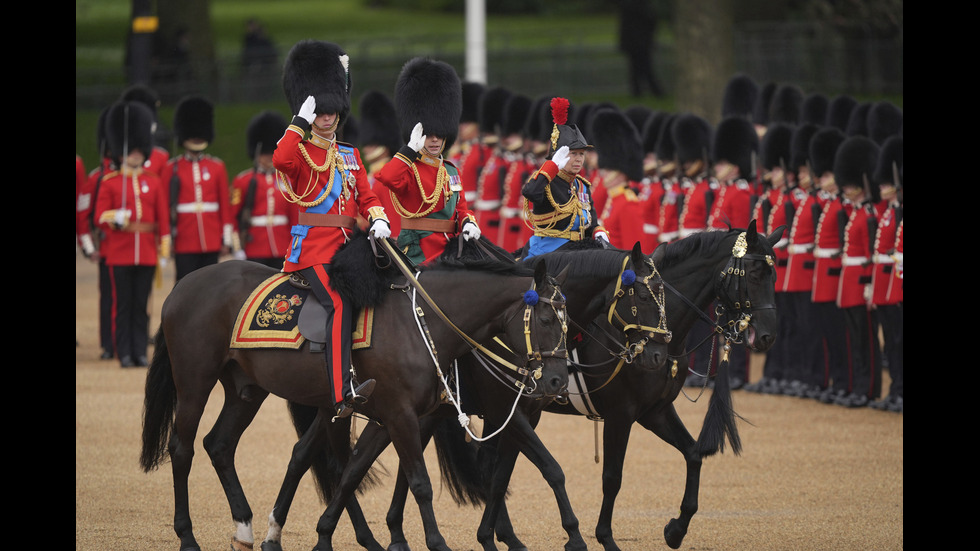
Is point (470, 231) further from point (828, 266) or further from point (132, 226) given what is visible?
point (132, 226)

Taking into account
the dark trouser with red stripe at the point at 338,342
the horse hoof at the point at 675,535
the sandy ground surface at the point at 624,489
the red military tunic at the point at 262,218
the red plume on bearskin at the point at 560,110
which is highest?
the red plume on bearskin at the point at 560,110

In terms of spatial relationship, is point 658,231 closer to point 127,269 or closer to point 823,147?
point 823,147

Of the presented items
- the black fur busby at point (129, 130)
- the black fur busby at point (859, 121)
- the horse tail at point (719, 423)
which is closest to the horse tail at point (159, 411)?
the horse tail at point (719, 423)

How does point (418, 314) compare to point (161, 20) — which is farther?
point (161, 20)

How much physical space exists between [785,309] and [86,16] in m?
25.2

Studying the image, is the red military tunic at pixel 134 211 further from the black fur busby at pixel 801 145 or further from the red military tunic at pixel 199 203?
the black fur busby at pixel 801 145

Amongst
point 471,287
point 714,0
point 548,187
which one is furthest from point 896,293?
point 714,0

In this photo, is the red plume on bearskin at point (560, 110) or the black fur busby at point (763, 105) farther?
the black fur busby at point (763, 105)

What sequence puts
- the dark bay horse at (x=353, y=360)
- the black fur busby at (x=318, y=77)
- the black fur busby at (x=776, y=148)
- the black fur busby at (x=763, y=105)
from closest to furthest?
the dark bay horse at (x=353, y=360) → the black fur busby at (x=318, y=77) → the black fur busby at (x=776, y=148) → the black fur busby at (x=763, y=105)

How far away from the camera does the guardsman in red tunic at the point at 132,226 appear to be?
11117 millimetres

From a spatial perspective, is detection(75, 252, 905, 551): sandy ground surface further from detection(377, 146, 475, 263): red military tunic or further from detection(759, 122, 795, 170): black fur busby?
detection(759, 122, 795, 170): black fur busby

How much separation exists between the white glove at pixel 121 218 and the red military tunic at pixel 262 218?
0.97 meters

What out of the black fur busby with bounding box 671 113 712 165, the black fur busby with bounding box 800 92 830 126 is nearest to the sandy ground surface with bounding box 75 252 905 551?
the black fur busby with bounding box 671 113 712 165

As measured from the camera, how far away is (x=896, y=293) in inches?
368
